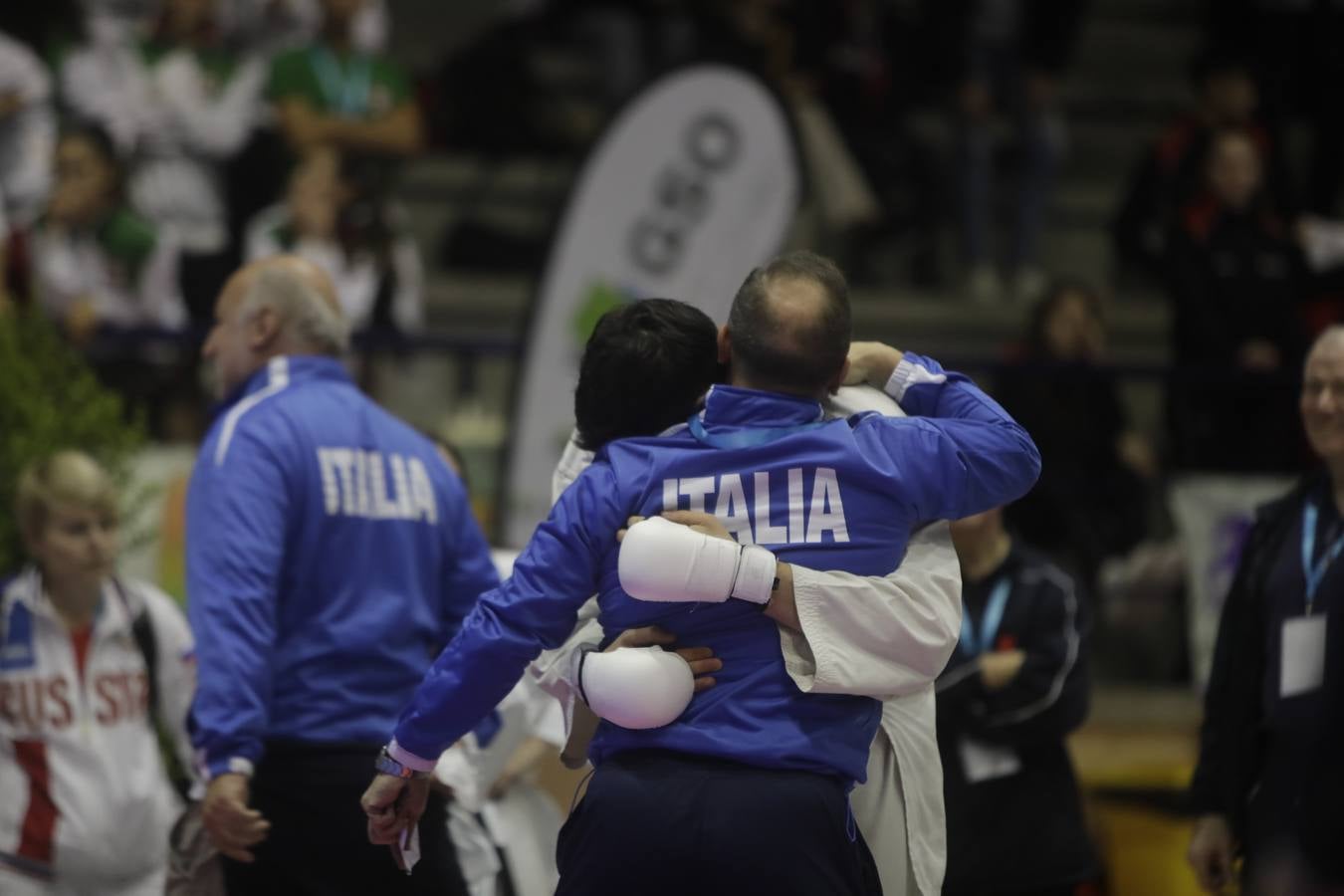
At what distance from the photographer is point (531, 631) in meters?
3.14

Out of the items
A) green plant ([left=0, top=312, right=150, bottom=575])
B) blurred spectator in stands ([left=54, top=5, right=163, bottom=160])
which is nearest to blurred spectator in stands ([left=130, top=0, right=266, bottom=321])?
blurred spectator in stands ([left=54, top=5, right=163, bottom=160])

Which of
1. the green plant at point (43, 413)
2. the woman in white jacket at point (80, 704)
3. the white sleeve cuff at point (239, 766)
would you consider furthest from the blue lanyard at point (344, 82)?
the white sleeve cuff at point (239, 766)

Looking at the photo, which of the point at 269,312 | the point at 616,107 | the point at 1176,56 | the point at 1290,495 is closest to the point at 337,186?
the point at 616,107

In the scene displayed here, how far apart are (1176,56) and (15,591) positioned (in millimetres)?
9220

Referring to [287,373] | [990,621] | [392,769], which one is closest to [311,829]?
[392,769]

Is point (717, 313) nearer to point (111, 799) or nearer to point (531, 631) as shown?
point (111, 799)

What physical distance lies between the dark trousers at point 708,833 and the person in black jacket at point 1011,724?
165cm

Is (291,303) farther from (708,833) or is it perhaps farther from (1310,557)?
(1310,557)

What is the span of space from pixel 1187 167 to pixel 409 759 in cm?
647

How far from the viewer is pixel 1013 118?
1043 centimetres

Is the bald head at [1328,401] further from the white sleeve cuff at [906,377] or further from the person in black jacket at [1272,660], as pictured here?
the white sleeve cuff at [906,377]

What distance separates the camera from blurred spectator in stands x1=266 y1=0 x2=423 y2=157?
8688mm

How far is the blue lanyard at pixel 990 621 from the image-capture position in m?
4.88

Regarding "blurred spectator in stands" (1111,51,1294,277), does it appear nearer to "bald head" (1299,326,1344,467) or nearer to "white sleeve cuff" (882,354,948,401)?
"bald head" (1299,326,1344,467)
